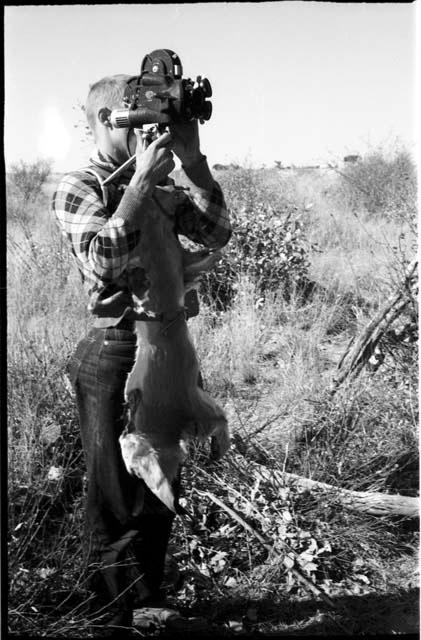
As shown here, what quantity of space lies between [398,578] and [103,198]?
1857mm

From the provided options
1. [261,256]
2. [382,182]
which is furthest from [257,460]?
[382,182]

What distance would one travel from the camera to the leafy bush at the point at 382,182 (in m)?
5.24

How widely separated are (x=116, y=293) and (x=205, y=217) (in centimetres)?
34

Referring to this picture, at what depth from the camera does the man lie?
1883 mm

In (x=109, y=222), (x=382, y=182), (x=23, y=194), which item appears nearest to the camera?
(x=109, y=222)

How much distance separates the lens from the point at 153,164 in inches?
74.1

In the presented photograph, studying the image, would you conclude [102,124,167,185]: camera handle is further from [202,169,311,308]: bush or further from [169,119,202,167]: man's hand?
[202,169,311,308]: bush

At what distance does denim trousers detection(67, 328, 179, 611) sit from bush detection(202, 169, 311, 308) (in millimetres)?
2173

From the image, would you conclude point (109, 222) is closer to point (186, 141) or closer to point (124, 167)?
point (124, 167)

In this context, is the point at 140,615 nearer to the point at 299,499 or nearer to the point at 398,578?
the point at 299,499

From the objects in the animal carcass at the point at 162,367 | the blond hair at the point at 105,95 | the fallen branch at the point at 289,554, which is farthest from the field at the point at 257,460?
the blond hair at the point at 105,95

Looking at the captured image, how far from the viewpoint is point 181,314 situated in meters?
2.09

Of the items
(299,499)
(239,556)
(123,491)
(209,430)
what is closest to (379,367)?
(299,499)

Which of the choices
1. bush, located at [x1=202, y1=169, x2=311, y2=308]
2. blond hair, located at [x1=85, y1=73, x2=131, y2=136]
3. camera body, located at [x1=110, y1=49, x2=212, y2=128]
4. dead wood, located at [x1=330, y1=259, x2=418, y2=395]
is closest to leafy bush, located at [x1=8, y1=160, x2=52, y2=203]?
bush, located at [x1=202, y1=169, x2=311, y2=308]
